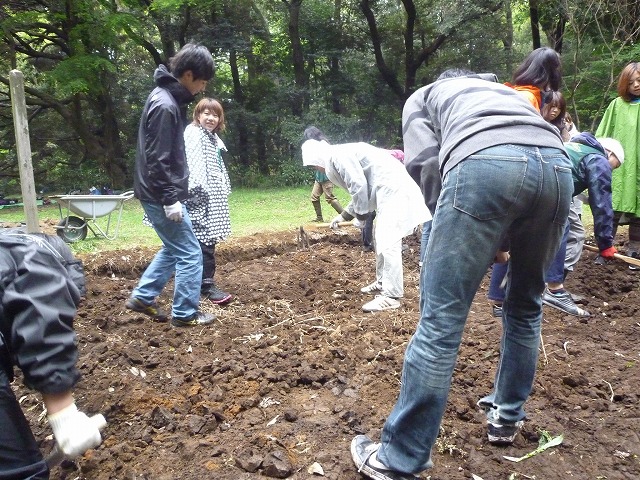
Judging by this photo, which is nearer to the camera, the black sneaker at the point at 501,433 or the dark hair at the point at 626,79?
the black sneaker at the point at 501,433

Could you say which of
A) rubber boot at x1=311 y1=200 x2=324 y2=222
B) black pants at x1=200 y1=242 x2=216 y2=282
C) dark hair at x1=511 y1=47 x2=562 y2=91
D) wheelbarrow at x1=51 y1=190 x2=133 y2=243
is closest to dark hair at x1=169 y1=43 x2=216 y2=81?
black pants at x1=200 y1=242 x2=216 y2=282

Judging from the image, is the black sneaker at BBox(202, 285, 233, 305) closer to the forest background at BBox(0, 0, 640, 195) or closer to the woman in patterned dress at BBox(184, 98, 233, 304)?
the woman in patterned dress at BBox(184, 98, 233, 304)

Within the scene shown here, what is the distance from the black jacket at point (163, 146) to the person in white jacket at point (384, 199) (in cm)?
107

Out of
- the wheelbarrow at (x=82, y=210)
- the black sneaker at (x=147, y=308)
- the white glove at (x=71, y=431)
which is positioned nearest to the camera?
the white glove at (x=71, y=431)

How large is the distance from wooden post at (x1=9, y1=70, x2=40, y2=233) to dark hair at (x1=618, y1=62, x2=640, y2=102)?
507 centimetres

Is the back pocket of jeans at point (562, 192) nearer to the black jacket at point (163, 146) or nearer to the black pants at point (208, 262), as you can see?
the black jacket at point (163, 146)

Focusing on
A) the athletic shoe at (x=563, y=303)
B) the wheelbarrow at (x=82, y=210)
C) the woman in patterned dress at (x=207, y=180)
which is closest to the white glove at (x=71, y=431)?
the woman in patterned dress at (x=207, y=180)

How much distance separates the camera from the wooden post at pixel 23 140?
129 inches

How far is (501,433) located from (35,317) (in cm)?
180

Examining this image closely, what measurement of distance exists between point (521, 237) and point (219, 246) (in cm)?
521

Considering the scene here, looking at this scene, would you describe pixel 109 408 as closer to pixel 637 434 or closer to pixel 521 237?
pixel 521 237

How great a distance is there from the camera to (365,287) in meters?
4.88

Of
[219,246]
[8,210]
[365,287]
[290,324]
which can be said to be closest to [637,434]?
[290,324]

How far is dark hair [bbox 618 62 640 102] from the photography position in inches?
198
